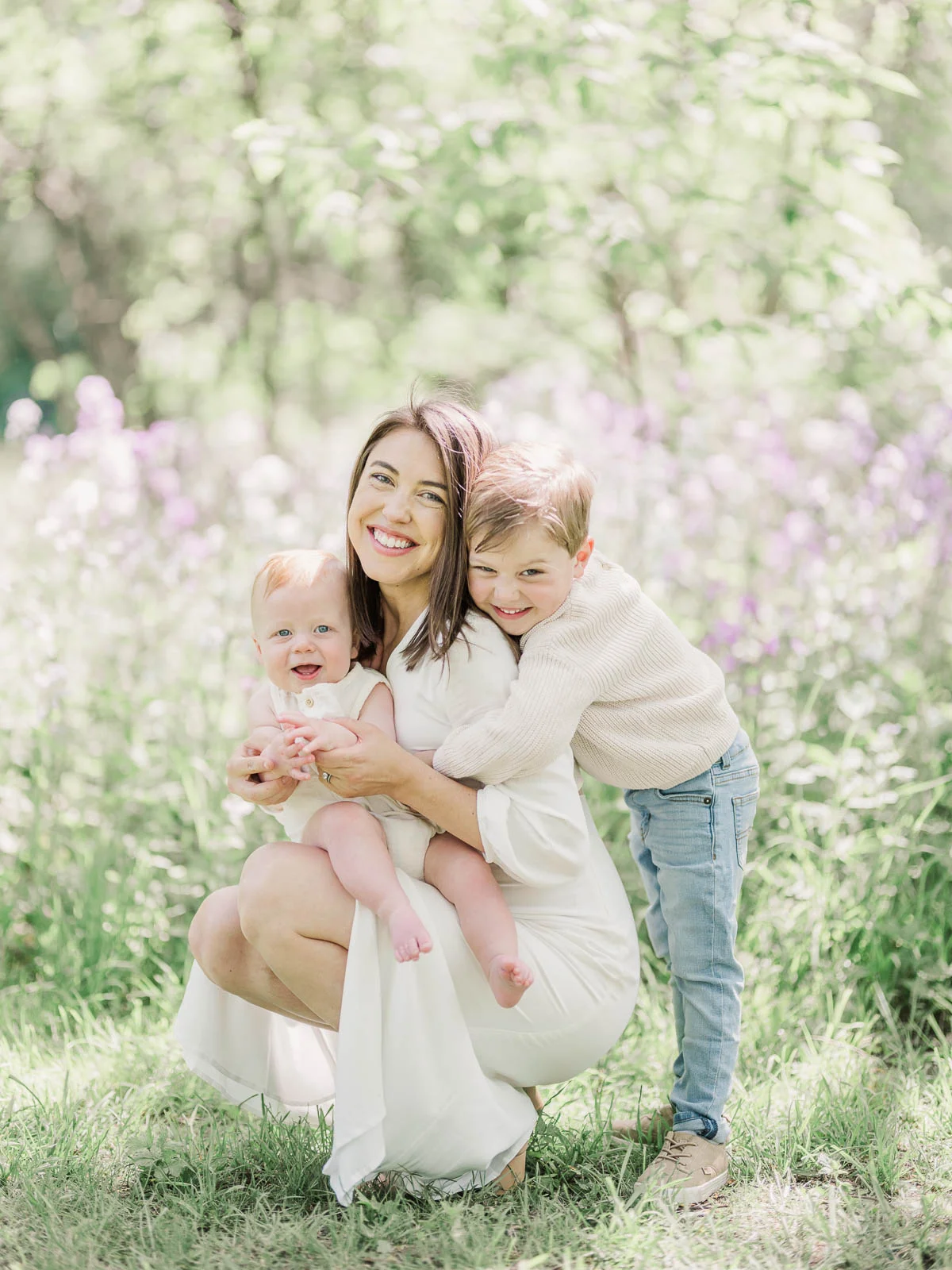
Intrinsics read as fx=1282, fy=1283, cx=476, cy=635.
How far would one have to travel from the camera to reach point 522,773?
2.22 m

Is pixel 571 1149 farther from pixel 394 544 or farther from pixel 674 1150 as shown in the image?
pixel 394 544

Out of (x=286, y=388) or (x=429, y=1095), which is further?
(x=286, y=388)

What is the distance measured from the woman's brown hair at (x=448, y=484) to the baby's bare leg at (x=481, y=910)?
0.35 metres

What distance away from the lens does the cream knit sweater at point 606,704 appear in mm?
2182

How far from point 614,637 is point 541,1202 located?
1.01 metres

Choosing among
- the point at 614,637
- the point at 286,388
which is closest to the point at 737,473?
the point at 614,637

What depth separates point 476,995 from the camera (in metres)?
2.25

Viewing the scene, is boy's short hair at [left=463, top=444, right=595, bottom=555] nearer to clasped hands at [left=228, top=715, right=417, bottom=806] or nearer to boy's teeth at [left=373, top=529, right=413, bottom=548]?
boy's teeth at [left=373, top=529, right=413, bottom=548]

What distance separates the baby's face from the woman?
9 centimetres

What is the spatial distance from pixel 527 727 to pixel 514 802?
0.49 ft

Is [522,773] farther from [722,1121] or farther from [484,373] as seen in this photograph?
[484,373]

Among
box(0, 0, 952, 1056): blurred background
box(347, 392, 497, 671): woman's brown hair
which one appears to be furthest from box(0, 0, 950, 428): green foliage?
box(347, 392, 497, 671): woman's brown hair

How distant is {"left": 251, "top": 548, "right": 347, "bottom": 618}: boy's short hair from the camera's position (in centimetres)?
231

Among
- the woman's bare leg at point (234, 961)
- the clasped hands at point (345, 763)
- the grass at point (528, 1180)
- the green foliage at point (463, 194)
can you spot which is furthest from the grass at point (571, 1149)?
the green foliage at point (463, 194)
